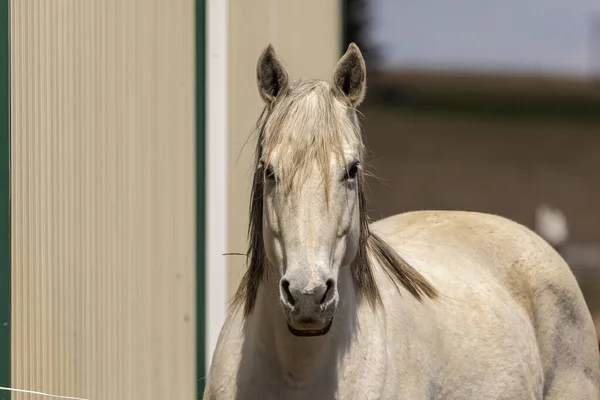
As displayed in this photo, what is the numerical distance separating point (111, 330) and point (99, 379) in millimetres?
240

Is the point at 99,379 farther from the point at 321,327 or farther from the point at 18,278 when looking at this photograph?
the point at 321,327

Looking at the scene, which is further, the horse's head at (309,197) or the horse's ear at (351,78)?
the horse's ear at (351,78)

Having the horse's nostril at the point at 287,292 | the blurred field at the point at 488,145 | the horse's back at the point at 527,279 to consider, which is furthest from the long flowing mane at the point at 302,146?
the blurred field at the point at 488,145

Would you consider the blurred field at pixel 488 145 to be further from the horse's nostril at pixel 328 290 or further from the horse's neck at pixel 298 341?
the horse's nostril at pixel 328 290

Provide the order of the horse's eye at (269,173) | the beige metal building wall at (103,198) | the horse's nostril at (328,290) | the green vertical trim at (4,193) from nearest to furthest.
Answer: the horse's nostril at (328,290) < the horse's eye at (269,173) < the green vertical trim at (4,193) < the beige metal building wall at (103,198)

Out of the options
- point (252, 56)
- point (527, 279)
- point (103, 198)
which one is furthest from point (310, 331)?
point (252, 56)

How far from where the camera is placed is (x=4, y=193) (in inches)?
191

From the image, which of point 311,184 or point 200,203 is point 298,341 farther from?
point 200,203

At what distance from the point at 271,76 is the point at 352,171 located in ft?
1.56

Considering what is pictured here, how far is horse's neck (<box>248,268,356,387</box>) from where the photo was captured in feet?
12.0

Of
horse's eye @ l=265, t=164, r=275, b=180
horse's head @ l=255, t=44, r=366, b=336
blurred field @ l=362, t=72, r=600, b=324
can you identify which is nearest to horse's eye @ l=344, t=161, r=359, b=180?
horse's head @ l=255, t=44, r=366, b=336

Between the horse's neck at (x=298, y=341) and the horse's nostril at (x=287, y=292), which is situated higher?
the horse's nostril at (x=287, y=292)

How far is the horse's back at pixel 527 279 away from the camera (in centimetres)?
495

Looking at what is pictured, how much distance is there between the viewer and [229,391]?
376 cm
